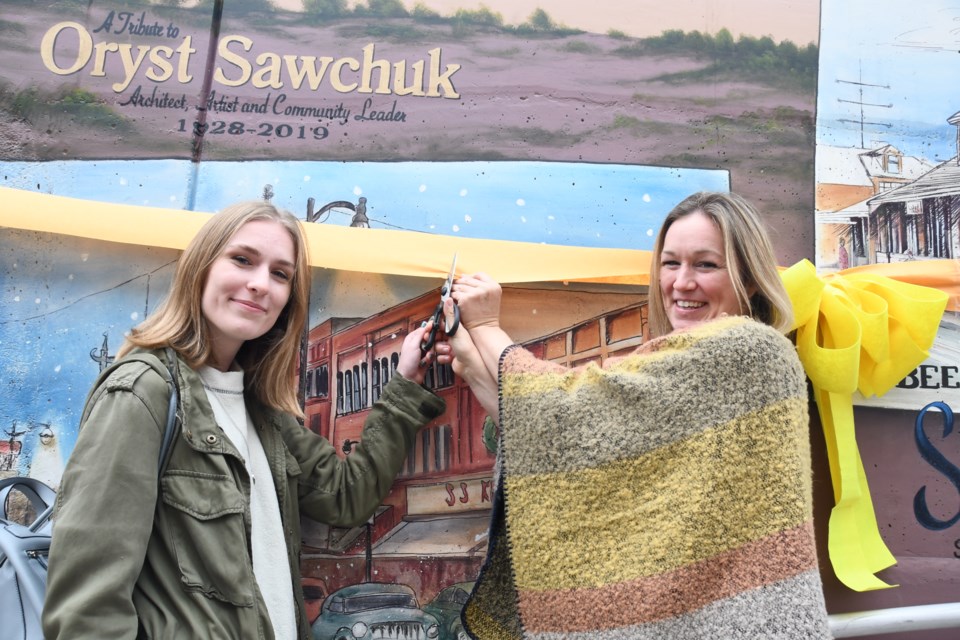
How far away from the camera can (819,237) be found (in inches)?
92.0

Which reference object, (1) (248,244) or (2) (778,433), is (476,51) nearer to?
(1) (248,244)

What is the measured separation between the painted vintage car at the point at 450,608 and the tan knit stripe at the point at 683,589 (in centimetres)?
53

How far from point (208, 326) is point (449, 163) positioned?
90 centimetres

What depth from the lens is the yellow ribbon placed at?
1.95 meters

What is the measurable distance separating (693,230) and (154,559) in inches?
55.3

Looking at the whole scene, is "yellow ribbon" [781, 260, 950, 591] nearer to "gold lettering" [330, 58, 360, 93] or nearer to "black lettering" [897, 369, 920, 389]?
"black lettering" [897, 369, 920, 389]

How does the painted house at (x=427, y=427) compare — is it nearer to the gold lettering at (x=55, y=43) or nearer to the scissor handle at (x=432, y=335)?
the scissor handle at (x=432, y=335)

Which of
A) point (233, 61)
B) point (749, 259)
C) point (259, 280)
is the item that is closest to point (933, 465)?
point (749, 259)

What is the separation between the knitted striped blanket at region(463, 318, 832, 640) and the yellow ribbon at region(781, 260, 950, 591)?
1.37ft

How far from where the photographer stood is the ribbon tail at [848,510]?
6.54 feet

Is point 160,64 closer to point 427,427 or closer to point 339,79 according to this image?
point 339,79

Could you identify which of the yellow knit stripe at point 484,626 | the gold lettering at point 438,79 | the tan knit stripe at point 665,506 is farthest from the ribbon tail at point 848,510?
the gold lettering at point 438,79

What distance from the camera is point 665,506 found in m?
1.55

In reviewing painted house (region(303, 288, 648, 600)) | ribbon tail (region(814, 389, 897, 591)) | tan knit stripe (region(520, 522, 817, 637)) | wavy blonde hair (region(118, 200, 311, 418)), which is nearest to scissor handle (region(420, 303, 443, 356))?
painted house (region(303, 288, 648, 600))
